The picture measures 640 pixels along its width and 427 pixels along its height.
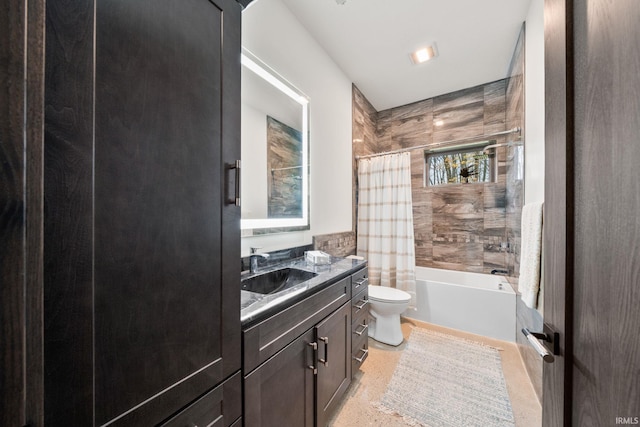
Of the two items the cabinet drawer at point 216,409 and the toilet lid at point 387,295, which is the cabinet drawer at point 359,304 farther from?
the cabinet drawer at point 216,409

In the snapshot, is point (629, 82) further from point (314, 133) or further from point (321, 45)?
point (321, 45)

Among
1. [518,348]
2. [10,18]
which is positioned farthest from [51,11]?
[518,348]

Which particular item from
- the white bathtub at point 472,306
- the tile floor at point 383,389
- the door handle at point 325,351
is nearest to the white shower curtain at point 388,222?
the white bathtub at point 472,306

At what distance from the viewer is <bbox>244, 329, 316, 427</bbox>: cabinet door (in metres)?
0.85

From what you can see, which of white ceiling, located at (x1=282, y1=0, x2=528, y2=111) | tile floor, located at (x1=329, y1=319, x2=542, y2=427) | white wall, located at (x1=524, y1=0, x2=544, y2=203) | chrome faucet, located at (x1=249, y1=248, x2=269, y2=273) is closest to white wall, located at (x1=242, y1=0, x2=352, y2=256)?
chrome faucet, located at (x1=249, y1=248, x2=269, y2=273)

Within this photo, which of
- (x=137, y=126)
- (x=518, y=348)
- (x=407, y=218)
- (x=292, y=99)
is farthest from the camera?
(x=407, y=218)

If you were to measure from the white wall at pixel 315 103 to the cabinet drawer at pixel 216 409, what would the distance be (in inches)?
32.8

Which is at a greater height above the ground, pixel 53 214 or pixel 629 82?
pixel 629 82

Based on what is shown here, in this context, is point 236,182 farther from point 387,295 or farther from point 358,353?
point 387,295

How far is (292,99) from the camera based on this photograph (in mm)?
1921

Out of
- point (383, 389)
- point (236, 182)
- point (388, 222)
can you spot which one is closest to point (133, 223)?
point (236, 182)

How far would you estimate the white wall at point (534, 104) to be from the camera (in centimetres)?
159

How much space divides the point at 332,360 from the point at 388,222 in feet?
5.45

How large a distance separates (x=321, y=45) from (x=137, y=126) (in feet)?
7.25
